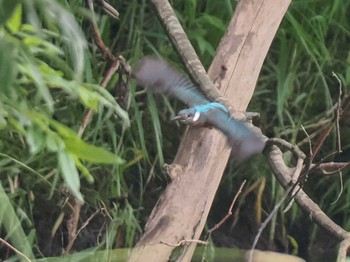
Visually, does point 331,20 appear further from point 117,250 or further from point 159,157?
point 117,250

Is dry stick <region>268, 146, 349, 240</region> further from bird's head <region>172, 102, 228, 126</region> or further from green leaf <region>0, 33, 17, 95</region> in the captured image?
green leaf <region>0, 33, 17, 95</region>

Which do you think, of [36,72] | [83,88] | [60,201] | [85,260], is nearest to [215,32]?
[60,201]

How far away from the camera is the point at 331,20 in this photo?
73.2 inches

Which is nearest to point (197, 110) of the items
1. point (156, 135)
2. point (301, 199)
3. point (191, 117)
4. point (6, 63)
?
point (191, 117)

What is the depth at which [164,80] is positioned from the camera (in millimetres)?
1207

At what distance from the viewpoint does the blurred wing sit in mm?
1085

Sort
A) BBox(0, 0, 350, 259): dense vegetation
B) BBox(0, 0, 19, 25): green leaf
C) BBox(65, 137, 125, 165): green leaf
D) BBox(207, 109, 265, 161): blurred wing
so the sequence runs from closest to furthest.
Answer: BBox(0, 0, 19, 25): green leaf → BBox(65, 137, 125, 165): green leaf → BBox(207, 109, 265, 161): blurred wing → BBox(0, 0, 350, 259): dense vegetation

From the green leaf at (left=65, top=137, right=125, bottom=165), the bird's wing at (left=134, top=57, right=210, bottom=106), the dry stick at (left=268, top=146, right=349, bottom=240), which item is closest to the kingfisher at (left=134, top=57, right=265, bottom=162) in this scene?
the bird's wing at (left=134, top=57, right=210, bottom=106)

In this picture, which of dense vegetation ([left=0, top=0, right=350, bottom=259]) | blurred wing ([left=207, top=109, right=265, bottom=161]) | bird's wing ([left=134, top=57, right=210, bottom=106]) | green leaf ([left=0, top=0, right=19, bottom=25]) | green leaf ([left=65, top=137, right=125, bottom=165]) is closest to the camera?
green leaf ([left=0, top=0, right=19, bottom=25])

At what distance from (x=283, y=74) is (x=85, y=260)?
638 millimetres

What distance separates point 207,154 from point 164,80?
0.15 m

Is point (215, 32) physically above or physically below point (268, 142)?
above

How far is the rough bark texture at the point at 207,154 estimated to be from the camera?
1244 millimetres

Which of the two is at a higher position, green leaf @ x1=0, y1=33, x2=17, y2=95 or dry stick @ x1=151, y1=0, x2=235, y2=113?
dry stick @ x1=151, y1=0, x2=235, y2=113
